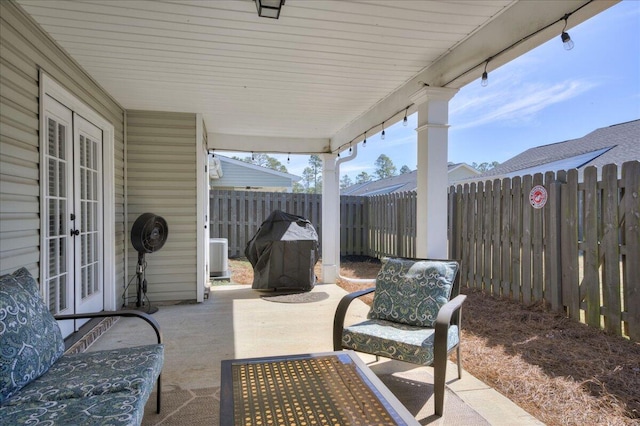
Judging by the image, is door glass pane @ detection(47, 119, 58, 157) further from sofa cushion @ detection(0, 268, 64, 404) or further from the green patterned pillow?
the green patterned pillow

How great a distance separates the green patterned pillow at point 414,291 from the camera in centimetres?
287

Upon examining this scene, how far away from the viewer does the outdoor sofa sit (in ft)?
4.86

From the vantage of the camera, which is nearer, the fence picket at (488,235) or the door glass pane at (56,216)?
the door glass pane at (56,216)

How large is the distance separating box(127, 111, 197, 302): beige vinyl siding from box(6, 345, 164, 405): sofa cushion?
3276mm

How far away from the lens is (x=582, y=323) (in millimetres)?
3703

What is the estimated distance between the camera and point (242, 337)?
382 cm

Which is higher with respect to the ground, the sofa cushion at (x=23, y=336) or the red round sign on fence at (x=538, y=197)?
the red round sign on fence at (x=538, y=197)

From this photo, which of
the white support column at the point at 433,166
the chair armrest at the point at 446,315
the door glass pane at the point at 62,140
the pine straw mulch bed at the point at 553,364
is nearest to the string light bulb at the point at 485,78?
the white support column at the point at 433,166

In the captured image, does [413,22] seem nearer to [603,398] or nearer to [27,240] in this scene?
[603,398]

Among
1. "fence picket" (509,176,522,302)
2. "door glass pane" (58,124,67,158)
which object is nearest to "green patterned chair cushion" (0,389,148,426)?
"door glass pane" (58,124,67,158)

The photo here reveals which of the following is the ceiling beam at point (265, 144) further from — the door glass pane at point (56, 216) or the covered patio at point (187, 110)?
the door glass pane at point (56, 216)

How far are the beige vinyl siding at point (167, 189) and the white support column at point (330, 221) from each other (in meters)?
2.44

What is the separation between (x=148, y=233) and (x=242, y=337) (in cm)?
192

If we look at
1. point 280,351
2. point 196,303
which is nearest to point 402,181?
point 196,303
